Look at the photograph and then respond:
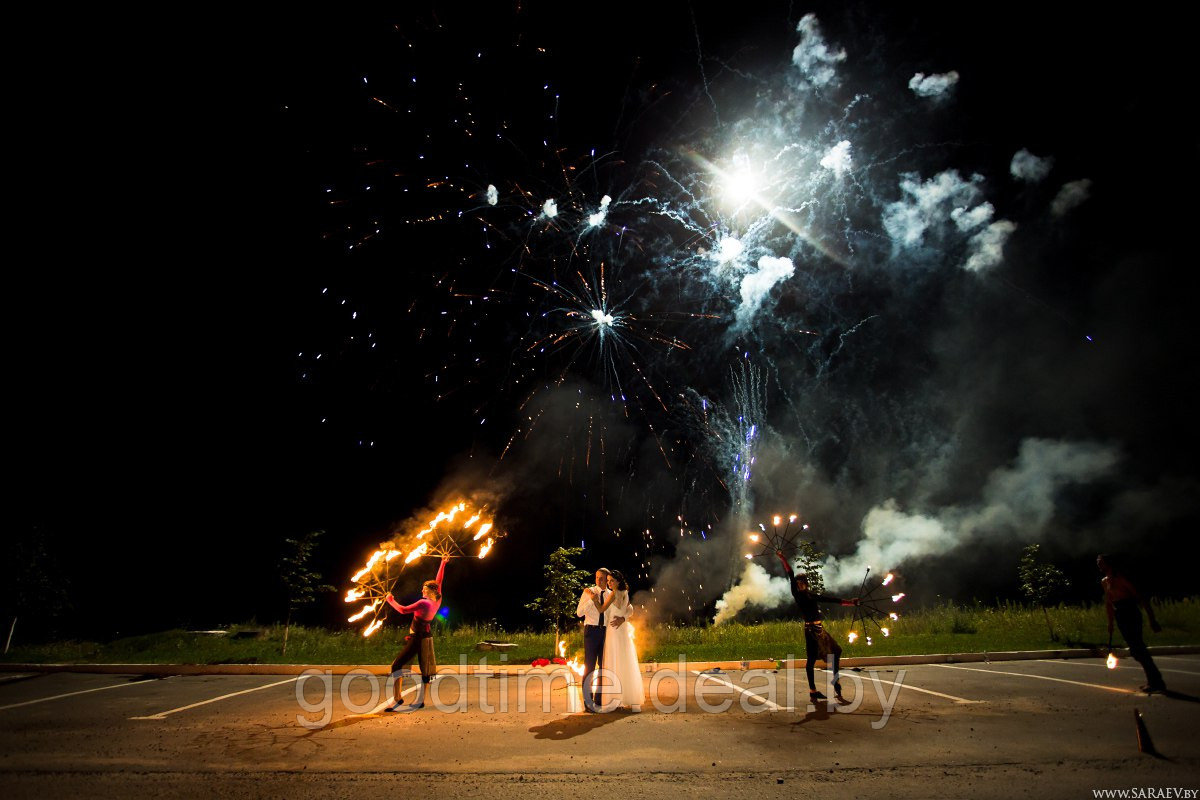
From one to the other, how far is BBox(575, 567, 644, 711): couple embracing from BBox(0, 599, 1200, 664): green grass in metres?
6.43

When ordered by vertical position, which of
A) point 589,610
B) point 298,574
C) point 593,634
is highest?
point 298,574

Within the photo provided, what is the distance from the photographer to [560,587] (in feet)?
57.0

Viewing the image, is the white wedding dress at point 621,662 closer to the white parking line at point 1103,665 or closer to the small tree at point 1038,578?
the white parking line at point 1103,665

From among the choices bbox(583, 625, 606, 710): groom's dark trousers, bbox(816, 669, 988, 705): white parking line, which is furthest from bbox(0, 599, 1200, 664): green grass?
bbox(583, 625, 606, 710): groom's dark trousers

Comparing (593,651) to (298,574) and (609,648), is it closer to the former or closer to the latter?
(609,648)

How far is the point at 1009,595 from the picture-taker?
85.1 ft

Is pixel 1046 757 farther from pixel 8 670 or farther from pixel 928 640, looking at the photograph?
pixel 8 670

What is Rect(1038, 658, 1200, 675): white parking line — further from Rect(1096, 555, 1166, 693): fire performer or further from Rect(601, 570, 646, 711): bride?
Rect(601, 570, 646, 711): bride

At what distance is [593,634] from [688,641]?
38.2 feet

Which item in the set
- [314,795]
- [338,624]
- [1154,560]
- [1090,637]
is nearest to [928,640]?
[1090,637]

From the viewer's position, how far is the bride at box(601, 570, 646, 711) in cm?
808

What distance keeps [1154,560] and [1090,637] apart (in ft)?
41.9

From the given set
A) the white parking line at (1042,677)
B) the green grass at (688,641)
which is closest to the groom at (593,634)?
the green grass at (688,641)

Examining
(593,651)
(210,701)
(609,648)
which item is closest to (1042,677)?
(609,648)
